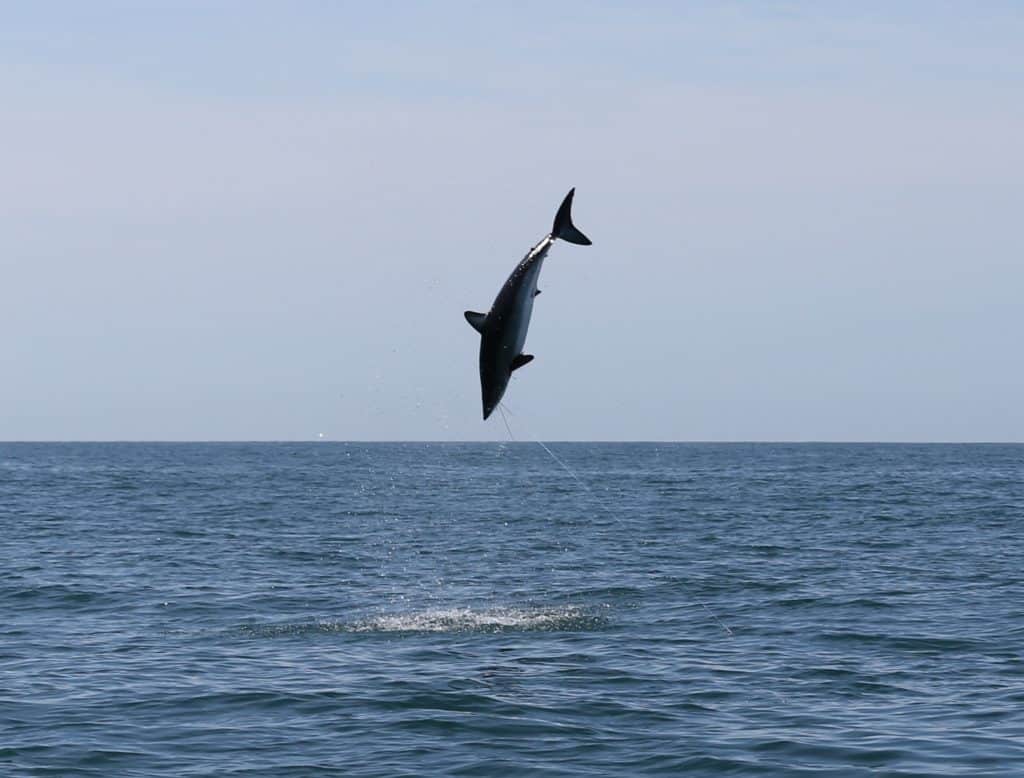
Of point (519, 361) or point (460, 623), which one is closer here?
point (519, 361)

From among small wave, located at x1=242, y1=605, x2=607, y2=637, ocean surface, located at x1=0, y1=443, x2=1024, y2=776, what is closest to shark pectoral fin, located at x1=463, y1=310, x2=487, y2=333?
ocean surface, located at x1=0, y1=443, x2=1024, y2=776

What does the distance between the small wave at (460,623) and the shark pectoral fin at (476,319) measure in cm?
1261

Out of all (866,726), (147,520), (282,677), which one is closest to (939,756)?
(866,726)

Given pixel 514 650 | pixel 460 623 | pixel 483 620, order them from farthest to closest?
pixel 483 620, pixel 460 623, pixel 514 650

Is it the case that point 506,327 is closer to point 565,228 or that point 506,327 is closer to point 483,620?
point 565,228

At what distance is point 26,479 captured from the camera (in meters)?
107

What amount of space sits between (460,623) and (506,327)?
14277mm

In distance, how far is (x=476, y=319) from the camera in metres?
15.5

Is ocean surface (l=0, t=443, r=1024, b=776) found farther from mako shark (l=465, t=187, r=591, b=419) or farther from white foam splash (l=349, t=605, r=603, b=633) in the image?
mako shark (l=465, t=187, r=591, b=419)

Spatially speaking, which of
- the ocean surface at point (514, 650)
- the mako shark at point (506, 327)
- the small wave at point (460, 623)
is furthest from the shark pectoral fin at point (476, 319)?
the small wave at point (460, 623)

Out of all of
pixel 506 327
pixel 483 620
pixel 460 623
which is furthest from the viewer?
pixel 483 620

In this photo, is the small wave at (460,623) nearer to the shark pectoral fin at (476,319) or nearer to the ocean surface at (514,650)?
the ocean surface at (514,650)

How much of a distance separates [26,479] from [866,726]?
3807 inches

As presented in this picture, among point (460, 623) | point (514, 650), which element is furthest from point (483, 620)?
point (514, 650)
